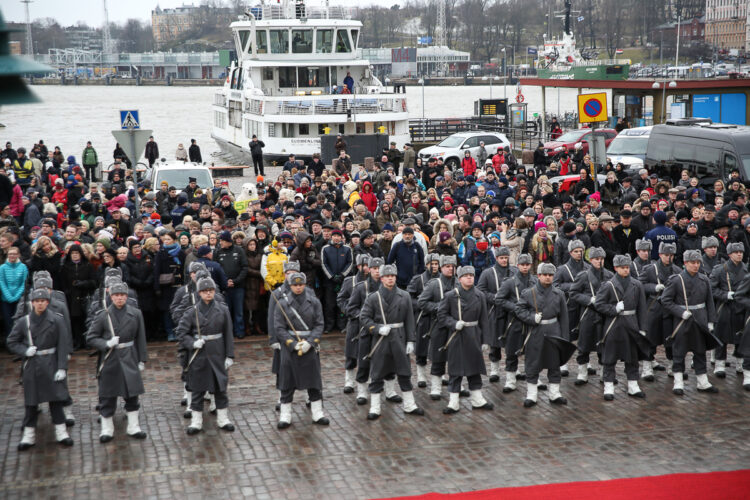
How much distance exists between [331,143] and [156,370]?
70.6 ft

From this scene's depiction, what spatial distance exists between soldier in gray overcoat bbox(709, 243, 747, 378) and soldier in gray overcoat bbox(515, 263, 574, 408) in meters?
2.37

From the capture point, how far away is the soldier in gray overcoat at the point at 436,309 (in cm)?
1121

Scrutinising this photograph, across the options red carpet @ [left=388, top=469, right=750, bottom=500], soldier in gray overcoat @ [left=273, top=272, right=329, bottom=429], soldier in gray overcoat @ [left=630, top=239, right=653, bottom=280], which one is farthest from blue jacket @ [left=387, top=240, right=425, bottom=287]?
red carpet @ [left=388, top=469, right=750, bottom=500]

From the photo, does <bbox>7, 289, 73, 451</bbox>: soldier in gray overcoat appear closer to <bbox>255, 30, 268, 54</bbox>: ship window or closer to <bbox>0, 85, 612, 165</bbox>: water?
<bbox>0, 85, 612, 165</bbox>: water

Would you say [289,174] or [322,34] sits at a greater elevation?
[322,34]

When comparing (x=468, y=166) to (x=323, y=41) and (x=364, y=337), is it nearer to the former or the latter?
(x=364, y=337)

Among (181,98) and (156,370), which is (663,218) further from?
(181,98)

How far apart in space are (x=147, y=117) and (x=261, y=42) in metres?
46.9

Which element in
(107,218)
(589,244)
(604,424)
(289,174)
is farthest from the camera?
(289,174)

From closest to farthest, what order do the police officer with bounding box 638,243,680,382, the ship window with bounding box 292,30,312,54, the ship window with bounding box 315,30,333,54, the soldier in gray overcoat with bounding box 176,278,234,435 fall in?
the soldier in gray overcoat with bounding box 176,278,234,435, the police officer with bounding box 638,243,680,382, the ship window with bounding box 292,30,312,54, the ship window with bounding box 315,30,333,54

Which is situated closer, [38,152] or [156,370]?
[156,370]

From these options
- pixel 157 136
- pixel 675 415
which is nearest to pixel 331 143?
pixel 675 415

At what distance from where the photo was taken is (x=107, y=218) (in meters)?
18.4

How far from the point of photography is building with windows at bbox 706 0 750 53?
13900 cm
